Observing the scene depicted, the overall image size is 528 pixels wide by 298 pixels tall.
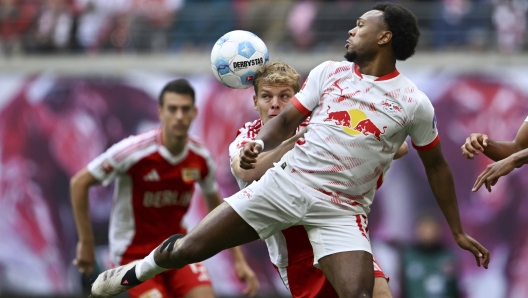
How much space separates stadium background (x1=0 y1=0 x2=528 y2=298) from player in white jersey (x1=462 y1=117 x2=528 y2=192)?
436 cm

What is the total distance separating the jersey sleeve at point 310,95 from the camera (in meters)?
5.07

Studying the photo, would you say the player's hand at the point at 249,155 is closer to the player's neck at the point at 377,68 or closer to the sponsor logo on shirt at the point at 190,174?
the player's neck at the point at 377,68

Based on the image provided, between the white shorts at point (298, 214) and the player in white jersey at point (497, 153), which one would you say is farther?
the player in white jersey at point (497, 153)

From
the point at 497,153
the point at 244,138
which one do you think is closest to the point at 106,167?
the point at 244,138

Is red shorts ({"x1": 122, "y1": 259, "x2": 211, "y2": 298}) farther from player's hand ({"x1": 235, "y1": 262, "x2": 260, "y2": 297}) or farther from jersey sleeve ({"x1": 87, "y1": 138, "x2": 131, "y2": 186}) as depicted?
jersey sleeve ({"x1": 87, "y1": 138, "x2": 131, "y2": 186})

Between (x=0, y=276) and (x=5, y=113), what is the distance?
2396mm

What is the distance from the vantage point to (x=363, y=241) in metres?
5.00

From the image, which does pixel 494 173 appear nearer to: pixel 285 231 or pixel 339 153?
pixel 339 153

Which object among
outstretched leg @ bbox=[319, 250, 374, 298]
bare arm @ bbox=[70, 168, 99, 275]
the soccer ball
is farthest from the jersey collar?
bare arm @ bbox=[70, 168, 99, 275]

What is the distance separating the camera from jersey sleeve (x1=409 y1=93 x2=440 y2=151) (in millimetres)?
5008

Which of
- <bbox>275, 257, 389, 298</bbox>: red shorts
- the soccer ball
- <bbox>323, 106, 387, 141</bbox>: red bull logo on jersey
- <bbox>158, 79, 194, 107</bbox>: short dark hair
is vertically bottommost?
<bbox>275, 257, 389, 298</bbox>: red shorts

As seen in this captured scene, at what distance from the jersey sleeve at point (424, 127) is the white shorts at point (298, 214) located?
0.63 meters

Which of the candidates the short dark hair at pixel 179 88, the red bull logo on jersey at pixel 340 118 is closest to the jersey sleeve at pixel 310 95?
the red bull logo on jersey at pixel 340 118

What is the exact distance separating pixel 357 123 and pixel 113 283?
2102mm
